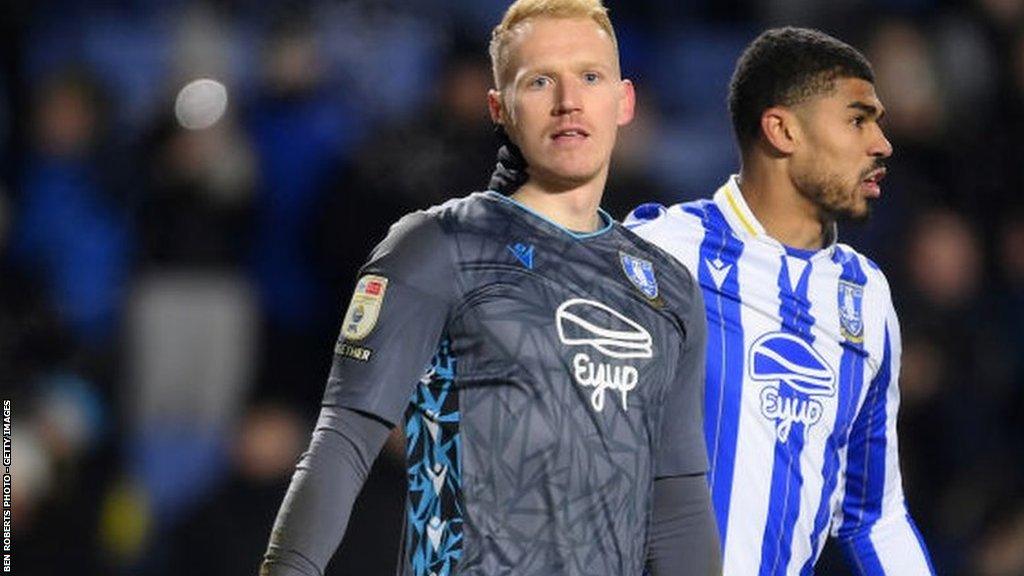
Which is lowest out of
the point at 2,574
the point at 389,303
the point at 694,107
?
the point at 2,574

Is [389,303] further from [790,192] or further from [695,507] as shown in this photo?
[790,192]

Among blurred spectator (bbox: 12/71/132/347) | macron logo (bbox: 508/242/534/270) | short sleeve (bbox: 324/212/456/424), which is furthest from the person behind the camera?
blurred spectator (bbox: 12/71/132/347)

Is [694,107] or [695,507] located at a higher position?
[694,107]

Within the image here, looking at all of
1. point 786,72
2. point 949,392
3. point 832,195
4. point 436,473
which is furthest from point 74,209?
point 436,473

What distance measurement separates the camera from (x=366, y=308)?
375 cm

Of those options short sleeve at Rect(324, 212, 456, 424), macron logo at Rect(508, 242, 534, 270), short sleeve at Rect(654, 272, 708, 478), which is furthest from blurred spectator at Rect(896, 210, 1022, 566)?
short sleeve at Rect(324, 212, 456, 424)

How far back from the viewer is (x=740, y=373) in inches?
188

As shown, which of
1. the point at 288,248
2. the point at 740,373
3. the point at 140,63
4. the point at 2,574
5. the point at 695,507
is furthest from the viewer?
the point at 140,63

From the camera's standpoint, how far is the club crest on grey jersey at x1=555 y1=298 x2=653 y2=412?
12.4 ft

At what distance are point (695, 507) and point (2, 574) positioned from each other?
3.62 meters

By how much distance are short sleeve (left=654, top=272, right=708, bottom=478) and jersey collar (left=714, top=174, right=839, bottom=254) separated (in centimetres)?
99

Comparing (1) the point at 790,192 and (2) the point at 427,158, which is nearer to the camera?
(1) the point at 790,192

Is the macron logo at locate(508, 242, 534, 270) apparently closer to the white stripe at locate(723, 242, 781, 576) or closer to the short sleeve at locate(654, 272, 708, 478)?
the short sleeve at locate(654, 272, 708, 478)

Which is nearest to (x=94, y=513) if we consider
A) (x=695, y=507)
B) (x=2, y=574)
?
(x=2, y=574)
